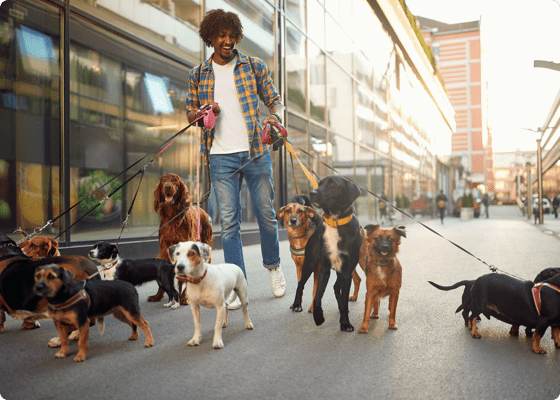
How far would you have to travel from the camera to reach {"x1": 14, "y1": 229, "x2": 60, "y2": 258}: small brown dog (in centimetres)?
327

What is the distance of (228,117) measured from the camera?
3.84 m

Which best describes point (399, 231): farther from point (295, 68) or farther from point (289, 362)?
point (295, 68)

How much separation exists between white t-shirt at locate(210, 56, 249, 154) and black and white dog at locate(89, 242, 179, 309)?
112 cm

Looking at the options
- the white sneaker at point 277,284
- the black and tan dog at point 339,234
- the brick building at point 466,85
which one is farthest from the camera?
the brick building at point 466,85

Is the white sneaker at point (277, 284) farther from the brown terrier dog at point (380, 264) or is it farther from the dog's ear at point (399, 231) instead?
the dog's ear at point (399, 231)

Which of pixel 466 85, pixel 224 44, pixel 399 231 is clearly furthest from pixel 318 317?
pixel 466 85

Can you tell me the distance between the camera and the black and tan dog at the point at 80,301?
91.0 inches

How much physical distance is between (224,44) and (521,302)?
2.86 metres

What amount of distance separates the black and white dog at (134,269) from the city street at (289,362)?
266 mm

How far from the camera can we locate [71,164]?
21.3ft

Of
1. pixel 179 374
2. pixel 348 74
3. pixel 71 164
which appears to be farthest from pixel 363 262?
pixel 348 74

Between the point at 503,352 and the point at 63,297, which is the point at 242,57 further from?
the point at 503,352

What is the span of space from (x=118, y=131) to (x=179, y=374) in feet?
19.9

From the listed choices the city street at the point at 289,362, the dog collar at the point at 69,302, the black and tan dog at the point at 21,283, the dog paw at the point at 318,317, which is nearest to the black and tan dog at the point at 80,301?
the dog collar at the point at 69,302
